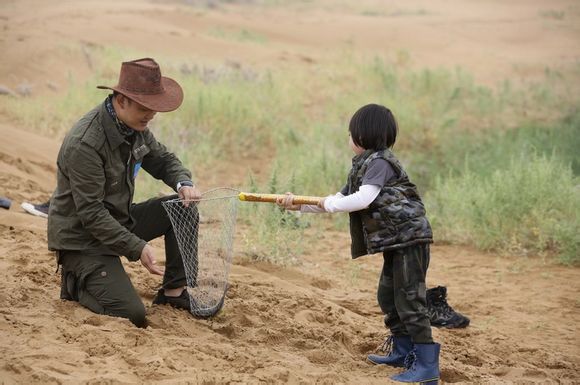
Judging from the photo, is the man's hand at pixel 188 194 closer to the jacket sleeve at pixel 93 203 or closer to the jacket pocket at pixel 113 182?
the jacket pocket at pixel 113 182

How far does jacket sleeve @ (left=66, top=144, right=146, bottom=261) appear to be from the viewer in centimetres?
418

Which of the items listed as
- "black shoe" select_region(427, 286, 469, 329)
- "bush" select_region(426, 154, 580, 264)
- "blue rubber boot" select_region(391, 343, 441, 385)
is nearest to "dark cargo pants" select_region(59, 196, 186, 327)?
"blue rubber boot" select_region(391, 343, 441, 385)

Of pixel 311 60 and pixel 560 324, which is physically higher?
pixel 311 60

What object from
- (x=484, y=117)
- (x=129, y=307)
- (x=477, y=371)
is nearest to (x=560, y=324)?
(x=477, y=371)

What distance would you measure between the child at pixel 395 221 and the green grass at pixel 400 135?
2.28m

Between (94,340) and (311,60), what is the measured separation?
11.6 m

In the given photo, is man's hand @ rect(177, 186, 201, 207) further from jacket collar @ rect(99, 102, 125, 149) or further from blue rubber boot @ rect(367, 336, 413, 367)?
blue rubber boot @ rect(367, 336, 413, 367)

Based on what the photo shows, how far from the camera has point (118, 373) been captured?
11.6 ft

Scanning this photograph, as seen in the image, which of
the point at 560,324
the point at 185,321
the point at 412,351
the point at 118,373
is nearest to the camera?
the point at 118,373

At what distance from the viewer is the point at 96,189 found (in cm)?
421

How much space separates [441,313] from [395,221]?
155 cm

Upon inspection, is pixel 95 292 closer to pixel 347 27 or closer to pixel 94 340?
pixel 94 340

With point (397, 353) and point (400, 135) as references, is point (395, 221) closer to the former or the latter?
point (397, 353)

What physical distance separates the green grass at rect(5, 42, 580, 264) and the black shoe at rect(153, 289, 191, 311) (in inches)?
59.0
